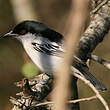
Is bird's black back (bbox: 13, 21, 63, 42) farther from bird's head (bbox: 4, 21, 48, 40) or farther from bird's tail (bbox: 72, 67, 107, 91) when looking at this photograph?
bird's tail (bbox: 72, 67, 107, 91)

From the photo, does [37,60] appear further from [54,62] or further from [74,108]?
[74,108]

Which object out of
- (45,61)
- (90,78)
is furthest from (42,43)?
(90,78)

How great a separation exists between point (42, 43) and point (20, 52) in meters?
3.75

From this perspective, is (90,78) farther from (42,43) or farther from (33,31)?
(33,31)

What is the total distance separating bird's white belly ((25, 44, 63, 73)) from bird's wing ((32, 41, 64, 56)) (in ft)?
0.14

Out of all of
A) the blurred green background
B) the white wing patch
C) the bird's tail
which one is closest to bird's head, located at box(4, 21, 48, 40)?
the white wing patch

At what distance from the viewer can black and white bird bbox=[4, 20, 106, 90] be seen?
4.08m

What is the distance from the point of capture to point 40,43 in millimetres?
4359

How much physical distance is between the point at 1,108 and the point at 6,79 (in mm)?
869

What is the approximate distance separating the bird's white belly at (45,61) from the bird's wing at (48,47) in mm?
43

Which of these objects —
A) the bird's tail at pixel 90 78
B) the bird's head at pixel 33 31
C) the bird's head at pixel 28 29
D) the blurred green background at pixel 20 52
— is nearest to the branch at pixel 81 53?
the bird's tail at pixel 90 78

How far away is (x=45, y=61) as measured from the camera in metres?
4.27

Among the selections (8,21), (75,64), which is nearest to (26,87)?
(75,64)

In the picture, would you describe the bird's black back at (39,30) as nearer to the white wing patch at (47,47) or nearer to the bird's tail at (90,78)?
the white wing patch at (47,47)
